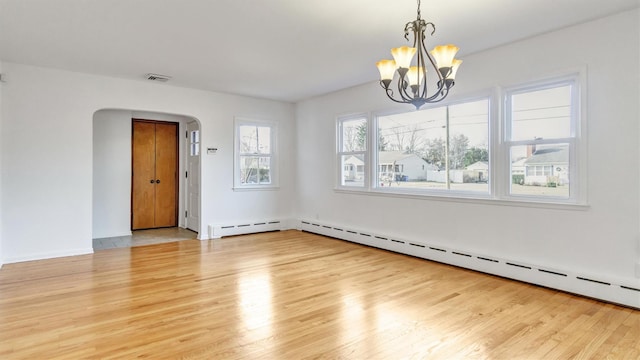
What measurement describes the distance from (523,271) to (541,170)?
1.11 meters

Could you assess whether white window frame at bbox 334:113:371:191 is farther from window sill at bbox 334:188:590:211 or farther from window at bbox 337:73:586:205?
window sill at bbox 334:188:590:211

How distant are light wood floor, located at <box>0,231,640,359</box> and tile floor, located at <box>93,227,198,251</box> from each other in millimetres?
1064

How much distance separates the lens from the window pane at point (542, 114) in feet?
11.7

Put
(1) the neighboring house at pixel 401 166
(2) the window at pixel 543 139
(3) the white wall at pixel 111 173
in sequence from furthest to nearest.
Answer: (3) the white wall at pixel 111 173 < (1) the neighboring house at pixel 401 166 < (2) the window at pixel 543 139

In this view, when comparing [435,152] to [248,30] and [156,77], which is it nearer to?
[248,30]

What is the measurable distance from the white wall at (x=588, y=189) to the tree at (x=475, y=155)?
1.76 ft

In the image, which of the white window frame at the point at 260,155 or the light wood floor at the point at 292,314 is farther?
the white window frame at the point at 260,155

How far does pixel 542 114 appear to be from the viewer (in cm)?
371

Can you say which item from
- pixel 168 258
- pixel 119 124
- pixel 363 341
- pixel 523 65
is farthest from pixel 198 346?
pixel 119 124

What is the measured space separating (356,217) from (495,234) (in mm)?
2379

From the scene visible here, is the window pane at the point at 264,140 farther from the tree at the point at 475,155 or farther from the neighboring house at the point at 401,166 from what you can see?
the tree at the point at 475,155

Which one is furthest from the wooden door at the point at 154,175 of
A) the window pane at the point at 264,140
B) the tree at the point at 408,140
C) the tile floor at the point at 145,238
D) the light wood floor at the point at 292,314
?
the tree at the point at 408,140

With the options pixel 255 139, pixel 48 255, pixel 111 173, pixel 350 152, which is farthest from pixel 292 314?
pixel 111 173

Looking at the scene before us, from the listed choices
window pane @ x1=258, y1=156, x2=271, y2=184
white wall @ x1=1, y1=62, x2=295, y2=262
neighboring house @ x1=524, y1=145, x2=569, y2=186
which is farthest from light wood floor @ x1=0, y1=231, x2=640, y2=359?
window pane @ x1=258, y1=156, x2=271, y2=184
